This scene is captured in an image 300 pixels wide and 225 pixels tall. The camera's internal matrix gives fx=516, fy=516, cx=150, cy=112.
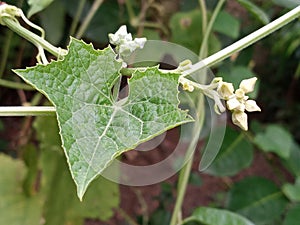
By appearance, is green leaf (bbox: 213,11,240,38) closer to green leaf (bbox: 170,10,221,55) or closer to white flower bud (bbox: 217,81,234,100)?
green leaf (bbox: 170,10,221,55)

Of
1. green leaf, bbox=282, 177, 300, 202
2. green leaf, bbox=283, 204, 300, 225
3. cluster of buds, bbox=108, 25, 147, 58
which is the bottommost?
green leaf, bbox=283, 204, 300, 225

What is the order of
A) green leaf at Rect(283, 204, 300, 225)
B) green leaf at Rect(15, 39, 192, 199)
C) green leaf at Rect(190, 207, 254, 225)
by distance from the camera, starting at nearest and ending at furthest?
green leaf at Rect(15, 39, 192, 199), green leaf at Rect(190, 207, 254, 225), green leaf at Rect(283, 204, 300, 225)

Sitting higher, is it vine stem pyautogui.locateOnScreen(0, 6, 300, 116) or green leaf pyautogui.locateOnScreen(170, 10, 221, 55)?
green leaf pyautogui.locateOnScreen(170, 10, 221, 55)

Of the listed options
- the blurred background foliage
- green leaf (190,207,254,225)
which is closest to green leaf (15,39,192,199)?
green leaf (190,207,254,225)

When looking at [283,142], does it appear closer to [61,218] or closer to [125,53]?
[61,218]

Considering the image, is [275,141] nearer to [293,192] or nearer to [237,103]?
[293,192]

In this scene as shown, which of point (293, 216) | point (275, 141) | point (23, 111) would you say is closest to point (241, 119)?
point (23, 111)

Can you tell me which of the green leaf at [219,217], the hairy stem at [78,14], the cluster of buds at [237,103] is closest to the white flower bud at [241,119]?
the cluster of buds at [237,103]

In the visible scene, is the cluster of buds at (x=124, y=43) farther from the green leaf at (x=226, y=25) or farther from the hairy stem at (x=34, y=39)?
the green leaf at (x=226, y=25)
